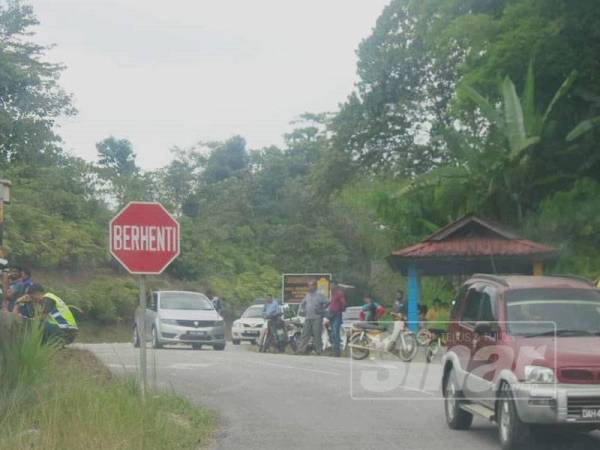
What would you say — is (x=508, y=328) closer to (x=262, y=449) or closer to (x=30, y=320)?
(x=262, y=449)

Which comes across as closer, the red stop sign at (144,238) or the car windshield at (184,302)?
the red stop sign at (144,238)

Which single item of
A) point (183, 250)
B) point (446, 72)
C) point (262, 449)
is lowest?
point (262, 449)

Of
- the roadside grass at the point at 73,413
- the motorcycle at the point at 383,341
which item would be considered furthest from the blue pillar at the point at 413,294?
the roadside grass at the point at 73,413

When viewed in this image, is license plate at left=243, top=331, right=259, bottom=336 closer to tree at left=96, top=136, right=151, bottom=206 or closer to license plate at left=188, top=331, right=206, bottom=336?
license plate at left=188, top=331, right=206, bottom=336

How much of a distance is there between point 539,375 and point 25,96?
3558 cm

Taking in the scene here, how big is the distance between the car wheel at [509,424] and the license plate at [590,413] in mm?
623

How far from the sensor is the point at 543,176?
1275 inches

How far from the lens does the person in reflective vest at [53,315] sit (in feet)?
51.7

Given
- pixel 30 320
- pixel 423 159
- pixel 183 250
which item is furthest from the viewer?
pixel 183 250

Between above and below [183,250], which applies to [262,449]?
below

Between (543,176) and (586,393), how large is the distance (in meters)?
22.6

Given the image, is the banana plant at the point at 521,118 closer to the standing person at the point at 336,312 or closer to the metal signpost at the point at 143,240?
the standing person at the point at 336,312

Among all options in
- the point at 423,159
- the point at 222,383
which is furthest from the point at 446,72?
the point at 222,383

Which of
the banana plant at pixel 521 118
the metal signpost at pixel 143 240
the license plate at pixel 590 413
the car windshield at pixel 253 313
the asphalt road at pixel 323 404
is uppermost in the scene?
the banana plant at pixel 521 118
